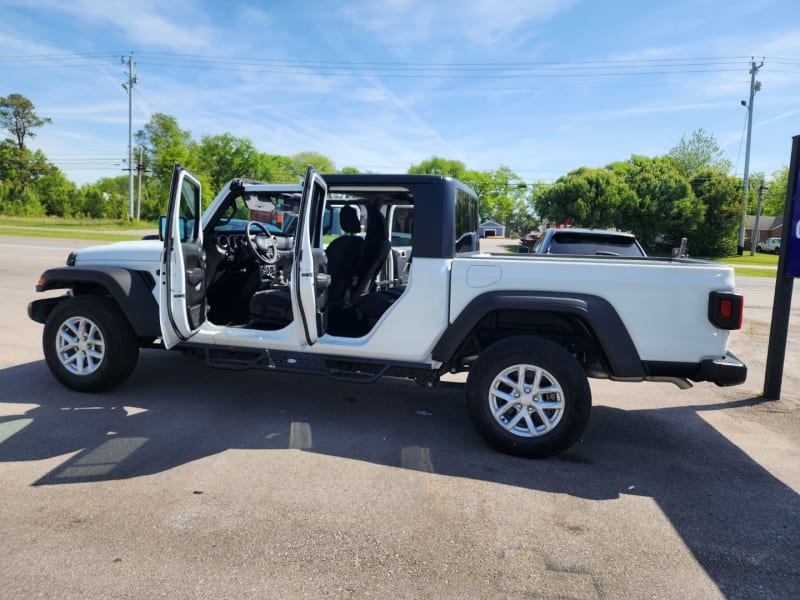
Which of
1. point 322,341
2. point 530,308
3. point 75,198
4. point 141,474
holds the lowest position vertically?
point 141,474

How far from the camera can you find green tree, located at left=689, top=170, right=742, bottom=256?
4034cm

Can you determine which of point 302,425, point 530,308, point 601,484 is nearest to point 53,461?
point 302,425

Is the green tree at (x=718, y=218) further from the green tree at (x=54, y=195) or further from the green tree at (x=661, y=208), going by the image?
the green tree at (x=54, y=195)

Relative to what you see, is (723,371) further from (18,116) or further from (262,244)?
(18,116)

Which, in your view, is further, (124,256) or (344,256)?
(344,256)

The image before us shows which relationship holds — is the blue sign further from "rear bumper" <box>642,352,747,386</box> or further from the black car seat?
the black car seat

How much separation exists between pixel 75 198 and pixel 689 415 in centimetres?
8138

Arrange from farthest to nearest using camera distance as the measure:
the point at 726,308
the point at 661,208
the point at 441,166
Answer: the point at 441,166, the point at 661,208, the point at 726,308

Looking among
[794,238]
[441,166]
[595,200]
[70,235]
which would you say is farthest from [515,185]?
[794,238]

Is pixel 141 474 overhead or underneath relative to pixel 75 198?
underneath

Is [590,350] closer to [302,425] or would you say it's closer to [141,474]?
[302,425]

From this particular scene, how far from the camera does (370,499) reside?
3088 mm

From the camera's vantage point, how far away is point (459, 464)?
3.59 metres

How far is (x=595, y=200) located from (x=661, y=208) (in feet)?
Result: 15.8
